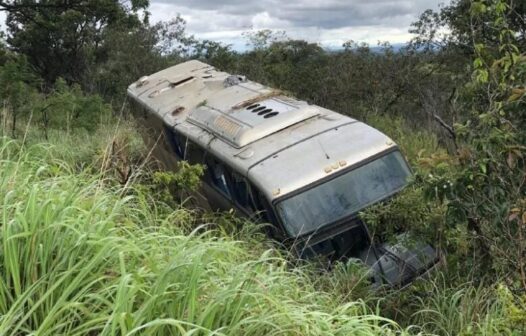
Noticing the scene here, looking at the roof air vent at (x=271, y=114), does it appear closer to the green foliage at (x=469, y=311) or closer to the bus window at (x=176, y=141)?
the bus window at (x=176, y=141)

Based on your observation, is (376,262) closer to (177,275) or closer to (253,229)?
(253,229)

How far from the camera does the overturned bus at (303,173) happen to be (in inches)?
226

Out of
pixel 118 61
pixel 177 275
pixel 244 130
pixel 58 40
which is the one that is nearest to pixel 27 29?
pixel 58 40

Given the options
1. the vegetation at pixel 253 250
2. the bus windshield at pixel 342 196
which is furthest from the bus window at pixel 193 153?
the bus windshield at pixel 342 196

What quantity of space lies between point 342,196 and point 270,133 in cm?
153

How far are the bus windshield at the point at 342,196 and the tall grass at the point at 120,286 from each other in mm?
2439

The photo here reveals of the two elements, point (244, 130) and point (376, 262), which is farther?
point (244, 130)

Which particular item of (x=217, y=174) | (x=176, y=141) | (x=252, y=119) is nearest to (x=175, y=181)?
(x=217, y=174)

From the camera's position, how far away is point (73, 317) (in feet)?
8.48

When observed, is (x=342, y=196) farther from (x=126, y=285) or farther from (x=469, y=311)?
(x=126, y=285)

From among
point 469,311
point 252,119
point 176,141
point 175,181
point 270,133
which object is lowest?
point 469,311

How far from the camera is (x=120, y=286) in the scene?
2.55 m

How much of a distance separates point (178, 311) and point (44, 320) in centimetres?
56

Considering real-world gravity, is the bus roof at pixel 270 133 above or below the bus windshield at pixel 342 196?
above
